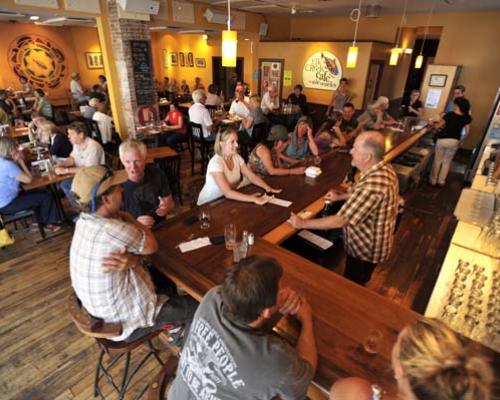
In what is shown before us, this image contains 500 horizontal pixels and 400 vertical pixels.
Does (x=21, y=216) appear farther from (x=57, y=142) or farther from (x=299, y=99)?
(x=299, y=99)

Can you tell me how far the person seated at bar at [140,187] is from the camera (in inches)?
104

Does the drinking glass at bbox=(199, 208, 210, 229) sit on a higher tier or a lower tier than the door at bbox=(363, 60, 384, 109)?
lower

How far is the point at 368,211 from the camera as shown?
7.37 feet

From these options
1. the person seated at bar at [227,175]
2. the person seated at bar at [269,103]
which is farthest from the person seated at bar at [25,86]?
the person seated at bar at [227,175]

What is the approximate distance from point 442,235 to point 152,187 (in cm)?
420

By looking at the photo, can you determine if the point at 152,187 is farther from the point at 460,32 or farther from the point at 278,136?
the point at 460,32

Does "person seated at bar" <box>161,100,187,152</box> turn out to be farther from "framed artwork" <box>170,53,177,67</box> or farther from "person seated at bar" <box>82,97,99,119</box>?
"framed artwork" <box>170,53,177,67</box>

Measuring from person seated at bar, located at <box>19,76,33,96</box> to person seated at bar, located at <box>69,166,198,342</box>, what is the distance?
10.9 m

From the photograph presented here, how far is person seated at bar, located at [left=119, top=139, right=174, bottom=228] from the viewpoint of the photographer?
2652 millimetres

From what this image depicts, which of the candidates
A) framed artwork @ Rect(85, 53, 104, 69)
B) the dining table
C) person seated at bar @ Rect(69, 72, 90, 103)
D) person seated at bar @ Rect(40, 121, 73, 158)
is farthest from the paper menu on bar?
framed artwork @ Rect(85, 53, 104, 69)

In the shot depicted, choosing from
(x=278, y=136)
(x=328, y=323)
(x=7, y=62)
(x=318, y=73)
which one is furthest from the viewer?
(x=7, y=62)

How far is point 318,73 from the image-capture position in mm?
9516

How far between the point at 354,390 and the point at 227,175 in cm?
224

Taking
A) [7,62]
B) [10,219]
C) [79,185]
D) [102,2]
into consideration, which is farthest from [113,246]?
[7,62]
